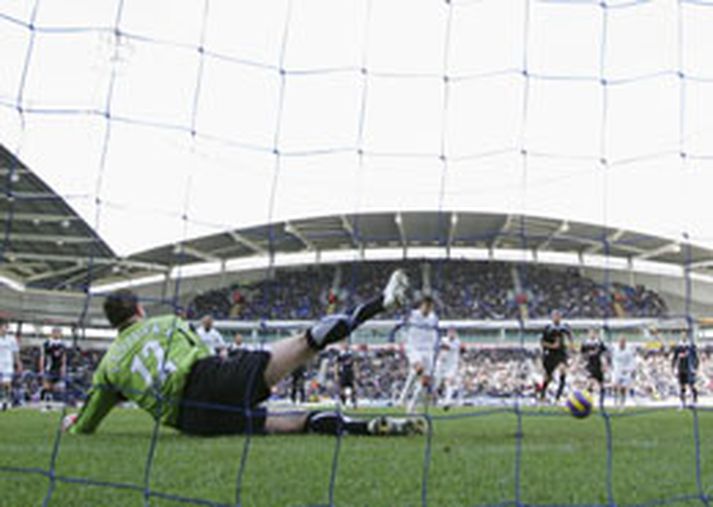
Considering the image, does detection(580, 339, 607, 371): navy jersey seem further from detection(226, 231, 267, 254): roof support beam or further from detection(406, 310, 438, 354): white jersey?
detection(226, 231, 267, 254): roof support beam

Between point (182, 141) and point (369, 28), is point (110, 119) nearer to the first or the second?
point (182, 141)

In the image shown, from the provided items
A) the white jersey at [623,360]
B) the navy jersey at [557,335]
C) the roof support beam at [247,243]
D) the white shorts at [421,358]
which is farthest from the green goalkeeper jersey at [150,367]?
the white jersey at [623,360]

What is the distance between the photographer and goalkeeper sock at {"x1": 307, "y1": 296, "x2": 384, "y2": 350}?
13.5 ft

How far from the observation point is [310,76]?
4.73 metres

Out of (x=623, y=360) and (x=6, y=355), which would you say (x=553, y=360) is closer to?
(x=623, y=360)

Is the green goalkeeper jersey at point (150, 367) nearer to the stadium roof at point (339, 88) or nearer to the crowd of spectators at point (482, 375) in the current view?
the stadium roof at point (339, 88)

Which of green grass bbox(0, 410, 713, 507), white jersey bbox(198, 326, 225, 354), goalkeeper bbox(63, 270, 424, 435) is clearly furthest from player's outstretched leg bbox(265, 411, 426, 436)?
white jersey bbox(198, 326, 225, 354)

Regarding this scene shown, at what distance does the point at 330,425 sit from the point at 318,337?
1.60 m

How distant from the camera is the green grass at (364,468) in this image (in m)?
2.88

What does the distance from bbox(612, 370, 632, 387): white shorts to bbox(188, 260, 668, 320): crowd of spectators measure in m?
7.33

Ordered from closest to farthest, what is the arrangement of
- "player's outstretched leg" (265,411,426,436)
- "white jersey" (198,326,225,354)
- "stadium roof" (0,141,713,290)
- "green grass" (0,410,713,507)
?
"green grass" (0,410,713,507) < "player's outstretched leg" (265,411,426,436) < "stadium roof" (0,141,713,290) < "white jersey" (198,326,225,354)

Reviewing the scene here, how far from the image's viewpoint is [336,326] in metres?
4.13

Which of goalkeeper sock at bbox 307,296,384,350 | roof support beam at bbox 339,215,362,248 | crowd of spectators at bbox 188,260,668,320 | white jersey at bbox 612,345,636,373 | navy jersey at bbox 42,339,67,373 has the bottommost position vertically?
navy jersey at bbox 42,339,67,373

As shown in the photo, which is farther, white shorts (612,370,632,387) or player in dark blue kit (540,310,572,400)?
white shorts (612,370,632,387)
